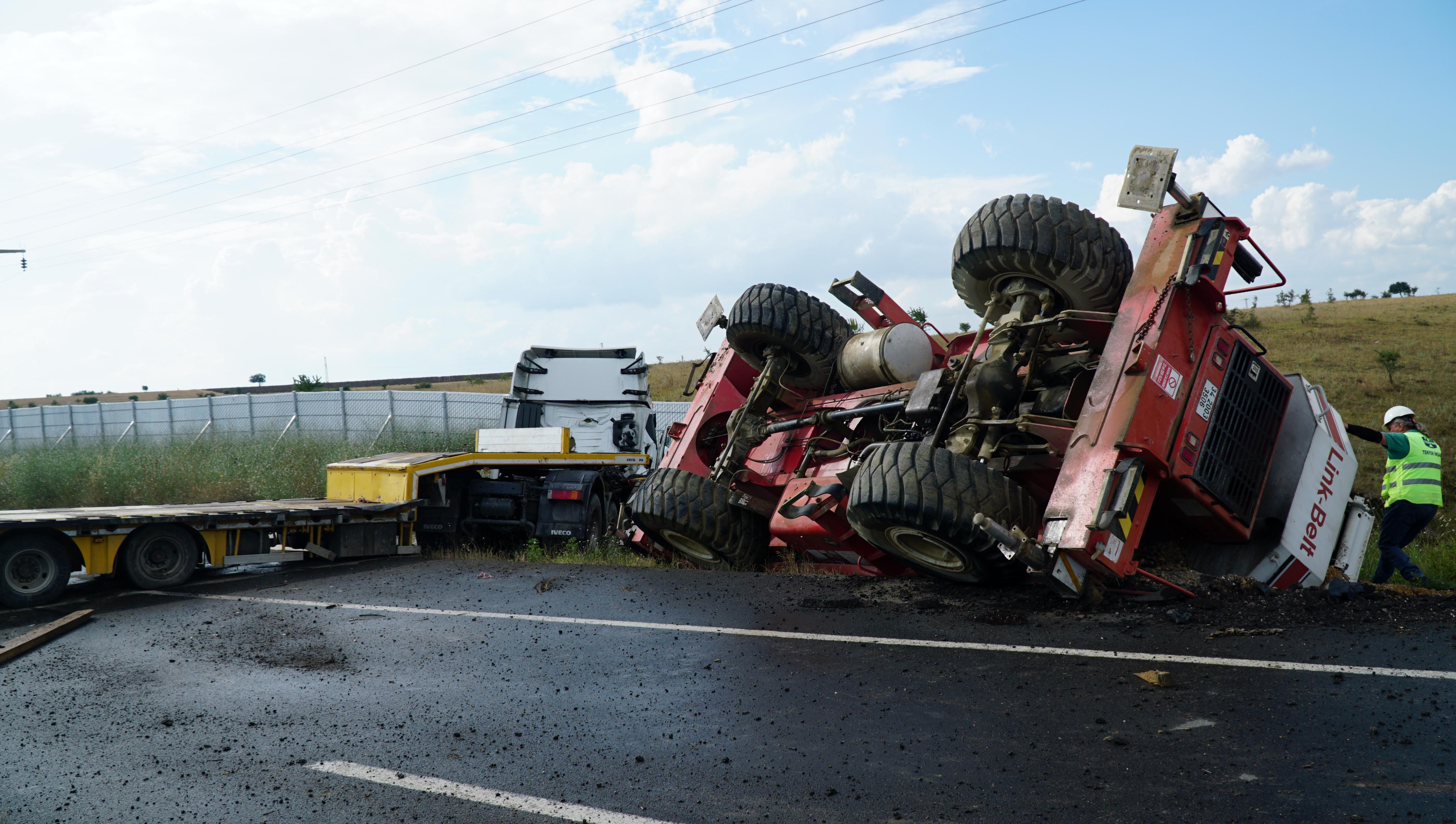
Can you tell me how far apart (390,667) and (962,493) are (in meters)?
3.47

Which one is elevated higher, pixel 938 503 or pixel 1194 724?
pixel 938 503

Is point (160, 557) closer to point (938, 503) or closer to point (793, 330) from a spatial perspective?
point (793, 330)

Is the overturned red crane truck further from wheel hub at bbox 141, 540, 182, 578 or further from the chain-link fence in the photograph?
the chain-link fence

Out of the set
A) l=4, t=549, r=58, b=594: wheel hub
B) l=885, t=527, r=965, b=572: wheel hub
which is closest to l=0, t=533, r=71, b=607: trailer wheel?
l=4, t=549, r=58, b=594: wheel hub

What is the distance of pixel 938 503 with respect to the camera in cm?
573

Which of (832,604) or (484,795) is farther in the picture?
(832,604)

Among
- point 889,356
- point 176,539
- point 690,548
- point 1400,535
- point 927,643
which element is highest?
point 889,356

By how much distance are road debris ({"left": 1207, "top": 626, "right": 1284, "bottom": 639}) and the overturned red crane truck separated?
1.83 feet

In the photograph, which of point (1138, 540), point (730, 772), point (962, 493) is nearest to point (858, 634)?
point (962, 493)

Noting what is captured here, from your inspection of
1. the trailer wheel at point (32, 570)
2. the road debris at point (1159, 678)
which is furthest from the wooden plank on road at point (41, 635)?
the road debris at point (1159, 678)

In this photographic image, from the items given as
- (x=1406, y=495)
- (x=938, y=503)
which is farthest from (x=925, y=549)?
(x=1406, y=495)

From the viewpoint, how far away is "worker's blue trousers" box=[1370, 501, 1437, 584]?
7531 mm

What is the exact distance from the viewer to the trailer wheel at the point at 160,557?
357 inches

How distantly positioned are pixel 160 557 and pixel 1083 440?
27.4 ft
